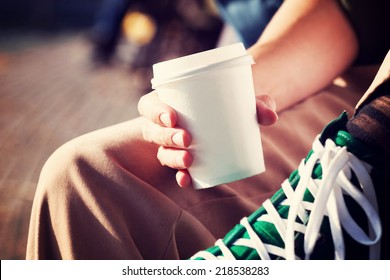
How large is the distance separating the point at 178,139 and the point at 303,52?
1.23 ft

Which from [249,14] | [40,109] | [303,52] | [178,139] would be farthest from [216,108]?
[40,109]

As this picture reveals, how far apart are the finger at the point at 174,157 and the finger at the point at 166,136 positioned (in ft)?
0.03

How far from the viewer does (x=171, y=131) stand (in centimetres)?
75

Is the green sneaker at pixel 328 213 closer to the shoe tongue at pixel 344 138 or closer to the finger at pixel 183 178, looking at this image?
the shoe tongue at pixel 344 138

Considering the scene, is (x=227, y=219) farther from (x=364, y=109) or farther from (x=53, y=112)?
(x=53, y=112)

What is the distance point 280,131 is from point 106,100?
1579 mm

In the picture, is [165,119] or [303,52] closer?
[165,119]

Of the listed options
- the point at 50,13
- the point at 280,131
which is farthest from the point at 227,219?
the point at 50,13

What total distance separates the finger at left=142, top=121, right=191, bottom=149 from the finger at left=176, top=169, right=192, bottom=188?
0.17 ft

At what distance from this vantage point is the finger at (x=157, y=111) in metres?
0.74

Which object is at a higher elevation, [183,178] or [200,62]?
[200,62]

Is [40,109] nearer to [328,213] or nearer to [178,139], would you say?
[178,139]

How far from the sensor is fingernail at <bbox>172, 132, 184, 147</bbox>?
735 millimetres

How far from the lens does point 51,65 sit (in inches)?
117
